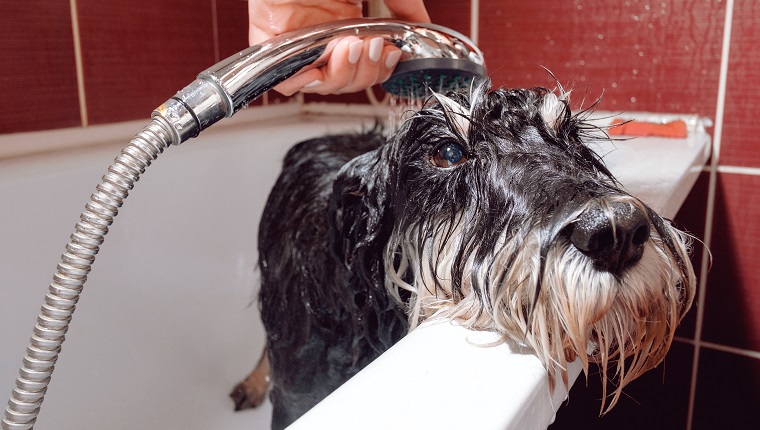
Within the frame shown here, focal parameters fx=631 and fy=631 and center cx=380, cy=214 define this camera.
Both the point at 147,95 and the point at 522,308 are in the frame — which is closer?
the point at 522,308

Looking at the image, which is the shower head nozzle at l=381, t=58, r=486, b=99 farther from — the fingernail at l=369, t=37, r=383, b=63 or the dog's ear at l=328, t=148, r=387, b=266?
the dog's ear at l=328, t=148, r=387, b=266

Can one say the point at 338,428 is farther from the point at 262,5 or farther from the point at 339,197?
the point at 262,5

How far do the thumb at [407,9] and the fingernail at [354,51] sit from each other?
278 mm

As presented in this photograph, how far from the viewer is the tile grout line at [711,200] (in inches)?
66.5

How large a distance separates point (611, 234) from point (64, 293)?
2.01ft

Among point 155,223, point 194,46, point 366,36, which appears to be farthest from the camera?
point 194,46

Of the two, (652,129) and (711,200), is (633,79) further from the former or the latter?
(711,200)

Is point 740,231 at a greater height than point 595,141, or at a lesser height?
lesser

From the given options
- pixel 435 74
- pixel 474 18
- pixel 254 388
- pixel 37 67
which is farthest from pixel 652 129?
pixel 37 67

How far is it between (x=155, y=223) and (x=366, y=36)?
0.91 metres

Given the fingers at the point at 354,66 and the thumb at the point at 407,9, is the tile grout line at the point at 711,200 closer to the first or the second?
the thumb at the point at 407,9

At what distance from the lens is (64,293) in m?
0.73

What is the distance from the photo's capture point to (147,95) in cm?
195

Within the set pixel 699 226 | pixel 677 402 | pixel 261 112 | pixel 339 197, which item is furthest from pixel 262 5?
pixel 677 402
